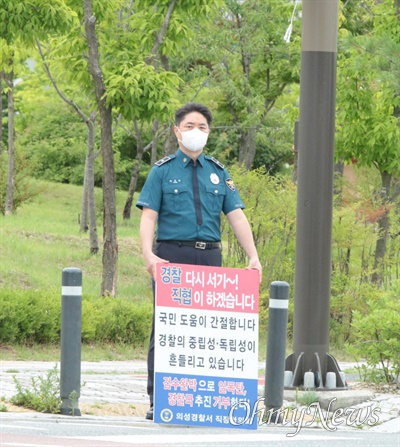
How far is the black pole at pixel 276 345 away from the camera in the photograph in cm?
834

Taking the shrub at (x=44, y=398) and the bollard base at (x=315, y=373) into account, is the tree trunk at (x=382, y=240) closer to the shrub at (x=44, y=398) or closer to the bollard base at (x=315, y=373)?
the bollard base at (x=315, y=373)

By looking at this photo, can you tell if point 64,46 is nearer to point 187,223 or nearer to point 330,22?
point 330,22

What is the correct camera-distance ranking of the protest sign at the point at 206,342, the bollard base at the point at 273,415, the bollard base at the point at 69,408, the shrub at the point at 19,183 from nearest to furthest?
the protest sign at the point at 206,342, the bollard base at the point at 69,408, the bollard base at the point at 273,415, the shrub at the point at 19,183

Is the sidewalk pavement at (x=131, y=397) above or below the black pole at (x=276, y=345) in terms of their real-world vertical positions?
below

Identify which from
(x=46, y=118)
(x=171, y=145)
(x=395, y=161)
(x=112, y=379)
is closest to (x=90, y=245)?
(x=171, y=145)

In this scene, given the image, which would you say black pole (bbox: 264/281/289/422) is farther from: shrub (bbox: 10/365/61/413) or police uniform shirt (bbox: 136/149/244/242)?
shrub (bbox: 10/365/61/413)

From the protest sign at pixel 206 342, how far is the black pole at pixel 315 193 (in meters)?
2.20

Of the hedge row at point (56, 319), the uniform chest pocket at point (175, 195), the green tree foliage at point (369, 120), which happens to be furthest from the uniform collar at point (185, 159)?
the green tree foliage at point (369, 120)

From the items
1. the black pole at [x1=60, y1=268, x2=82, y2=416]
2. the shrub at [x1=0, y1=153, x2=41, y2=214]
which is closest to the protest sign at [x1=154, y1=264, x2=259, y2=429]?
the black pole at [x1=60, y1=268, x2=82, y2=416]

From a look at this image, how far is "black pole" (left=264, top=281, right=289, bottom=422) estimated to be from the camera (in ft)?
27.3

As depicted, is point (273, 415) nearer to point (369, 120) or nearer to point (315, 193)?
point (315, 193)

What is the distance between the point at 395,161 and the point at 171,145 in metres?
9.87

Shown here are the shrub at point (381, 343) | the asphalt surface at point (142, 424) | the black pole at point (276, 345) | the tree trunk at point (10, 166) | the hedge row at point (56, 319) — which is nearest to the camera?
the asphalt surface at point (142, 424)

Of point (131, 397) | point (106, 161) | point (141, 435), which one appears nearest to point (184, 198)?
point (141, 435)
